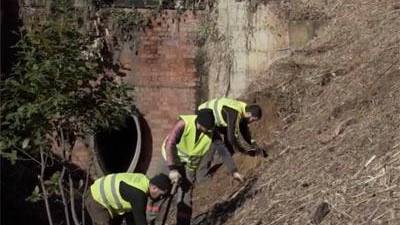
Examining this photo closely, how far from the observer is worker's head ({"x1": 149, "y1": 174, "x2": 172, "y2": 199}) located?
6699mm

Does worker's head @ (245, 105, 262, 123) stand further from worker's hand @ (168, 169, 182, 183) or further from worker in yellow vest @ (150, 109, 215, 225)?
worker's hand @ (168, 169, 182, 183)

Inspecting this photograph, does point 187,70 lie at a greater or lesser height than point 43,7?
lesser

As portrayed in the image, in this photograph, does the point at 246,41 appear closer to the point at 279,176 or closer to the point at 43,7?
the point at 43,7

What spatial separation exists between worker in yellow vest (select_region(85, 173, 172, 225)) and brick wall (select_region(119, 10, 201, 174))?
5957mm

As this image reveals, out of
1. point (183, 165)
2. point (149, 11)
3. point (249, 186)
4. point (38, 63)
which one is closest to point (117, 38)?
point (149, 11)

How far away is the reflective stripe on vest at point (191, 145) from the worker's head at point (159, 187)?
53.4 inches

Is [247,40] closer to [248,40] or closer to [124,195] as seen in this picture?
[248,40]

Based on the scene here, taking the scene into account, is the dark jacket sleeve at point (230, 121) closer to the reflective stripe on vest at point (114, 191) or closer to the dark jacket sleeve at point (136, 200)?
the reflective stripe on vest at point (114, 191)

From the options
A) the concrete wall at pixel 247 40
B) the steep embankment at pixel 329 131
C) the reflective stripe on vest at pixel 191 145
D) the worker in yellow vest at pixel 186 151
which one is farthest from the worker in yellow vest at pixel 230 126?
the concrete wall at pixel 247 40

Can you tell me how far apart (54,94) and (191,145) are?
5.66 feet

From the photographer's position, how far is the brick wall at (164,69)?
43.9 feet

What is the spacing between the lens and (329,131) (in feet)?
31.8

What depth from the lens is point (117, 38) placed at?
13398 millimetres

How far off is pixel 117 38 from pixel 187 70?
1.26 m
